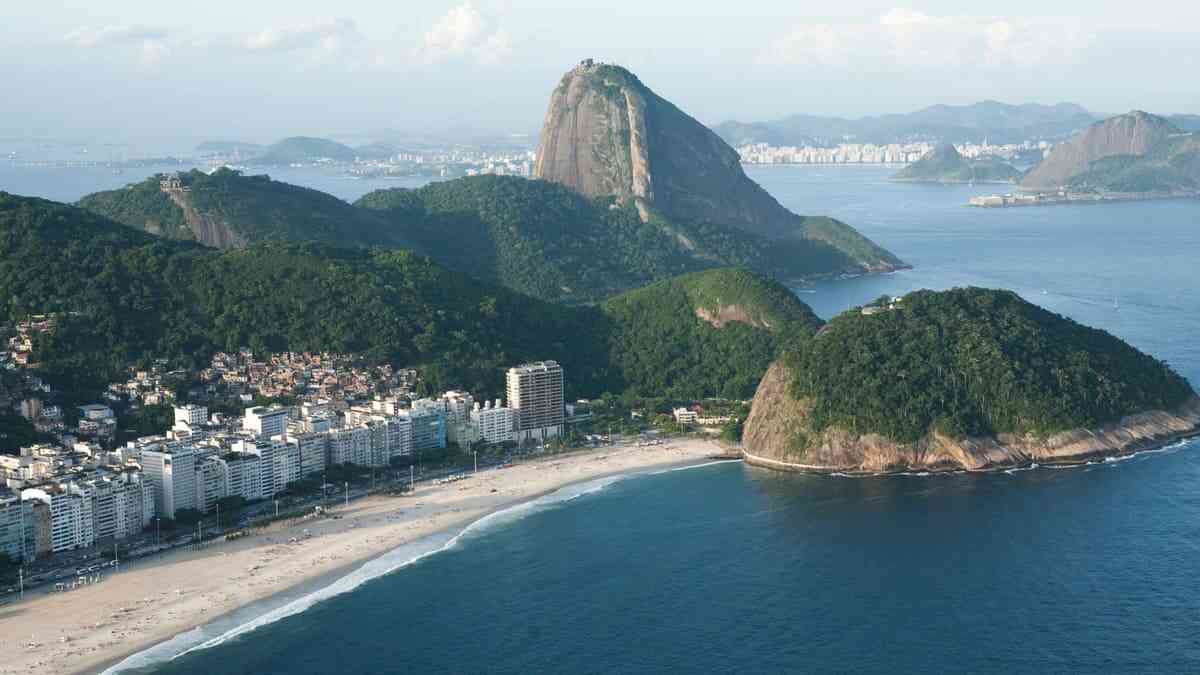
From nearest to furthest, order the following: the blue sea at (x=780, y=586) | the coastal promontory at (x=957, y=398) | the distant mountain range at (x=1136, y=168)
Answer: the blue sea at (x=780, y=586)
the coastal promontory at (x=957, y=398)
the distant mountain range at (x=1136, y=168)

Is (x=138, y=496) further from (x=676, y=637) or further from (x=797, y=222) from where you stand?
(x=797, y=222)

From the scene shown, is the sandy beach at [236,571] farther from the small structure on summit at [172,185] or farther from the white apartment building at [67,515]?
the small structure on summit at [172,185]

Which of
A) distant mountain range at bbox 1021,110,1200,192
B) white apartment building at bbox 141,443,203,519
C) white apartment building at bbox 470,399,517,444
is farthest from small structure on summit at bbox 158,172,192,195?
distant mountain range at bbox 1021,110,1200,192

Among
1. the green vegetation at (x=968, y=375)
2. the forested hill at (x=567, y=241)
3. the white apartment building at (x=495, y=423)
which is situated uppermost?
the forested hill at (x=567, y=241)

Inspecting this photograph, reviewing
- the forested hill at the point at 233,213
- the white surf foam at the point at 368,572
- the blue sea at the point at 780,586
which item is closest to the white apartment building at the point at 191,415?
the white surf foam at the point at 368,572

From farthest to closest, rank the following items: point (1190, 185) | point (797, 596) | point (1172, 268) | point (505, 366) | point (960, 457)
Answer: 1. point (1190, 185)
2. point (1172, 268)
3. point (505, 366)
4. point (960, 457)
5. point (797, 596)

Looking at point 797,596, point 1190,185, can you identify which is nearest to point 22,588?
point 797,596

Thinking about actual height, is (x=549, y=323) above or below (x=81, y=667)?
above
